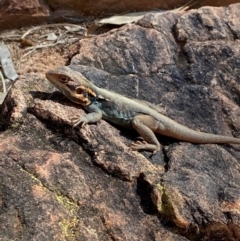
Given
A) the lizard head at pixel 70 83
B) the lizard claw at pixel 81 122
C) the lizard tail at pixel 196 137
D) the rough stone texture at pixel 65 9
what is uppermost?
the lizard head at pixel 70 83

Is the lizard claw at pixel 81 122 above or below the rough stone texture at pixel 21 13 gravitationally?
above

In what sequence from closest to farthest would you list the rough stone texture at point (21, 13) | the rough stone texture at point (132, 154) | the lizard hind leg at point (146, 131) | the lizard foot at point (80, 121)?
the rough stone texture at point (132, 154) → the lizard foot at point (80, 121) → the lizard hind leg at point (146, 131) → the rough stone texture at point (21, 13)

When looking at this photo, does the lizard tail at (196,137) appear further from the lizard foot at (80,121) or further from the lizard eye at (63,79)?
the lizard eye at (63,79)

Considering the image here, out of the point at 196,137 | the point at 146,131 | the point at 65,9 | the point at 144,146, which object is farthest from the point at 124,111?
the point at 65,9

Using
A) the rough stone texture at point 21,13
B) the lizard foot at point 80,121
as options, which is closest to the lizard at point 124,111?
the lizard foot at point 80,121

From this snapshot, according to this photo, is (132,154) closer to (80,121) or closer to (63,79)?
(80,121)

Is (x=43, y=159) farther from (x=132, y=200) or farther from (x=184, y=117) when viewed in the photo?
(x=184, y=117)

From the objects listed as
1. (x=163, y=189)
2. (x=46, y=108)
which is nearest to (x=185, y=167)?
(x=163, y=189)

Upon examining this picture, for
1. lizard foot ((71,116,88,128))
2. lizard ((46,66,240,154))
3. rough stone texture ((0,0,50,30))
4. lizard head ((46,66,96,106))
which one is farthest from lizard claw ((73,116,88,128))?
rough stone texture ((0,0,50,30))
